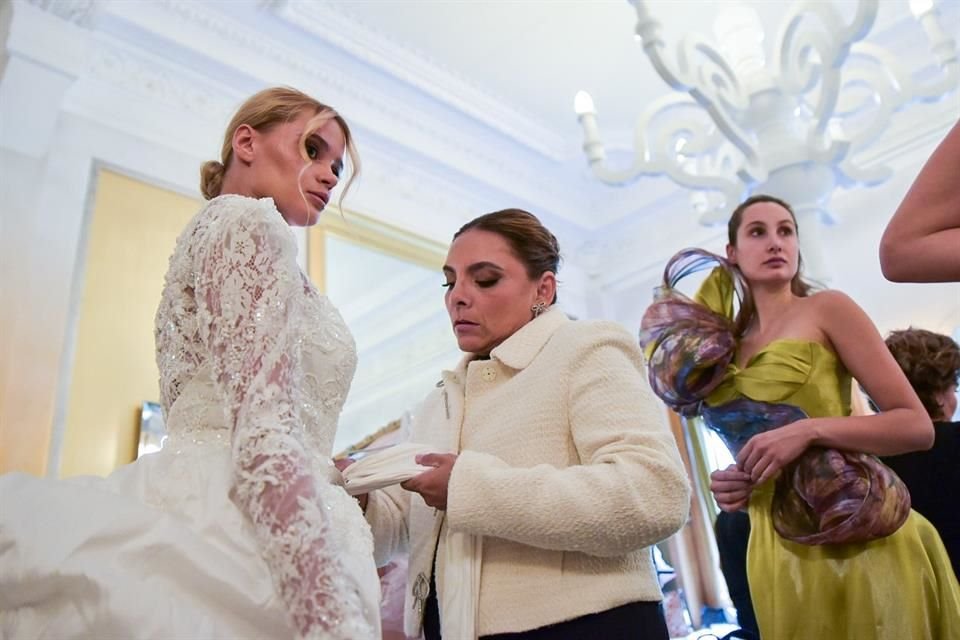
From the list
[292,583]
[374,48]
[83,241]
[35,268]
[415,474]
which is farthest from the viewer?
[374,48]

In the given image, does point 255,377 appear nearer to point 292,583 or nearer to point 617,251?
point 292,583

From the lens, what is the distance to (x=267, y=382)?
91 cm

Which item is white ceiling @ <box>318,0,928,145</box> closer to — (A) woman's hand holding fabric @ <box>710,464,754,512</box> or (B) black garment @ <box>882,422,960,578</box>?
(B) black garment @ <box>882,422,960,578</box>

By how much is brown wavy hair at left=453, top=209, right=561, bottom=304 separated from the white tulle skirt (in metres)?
0.74

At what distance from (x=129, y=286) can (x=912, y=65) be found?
14.1 ft

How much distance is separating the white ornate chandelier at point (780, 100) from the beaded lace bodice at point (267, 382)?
214cm

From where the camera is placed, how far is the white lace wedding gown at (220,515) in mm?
811

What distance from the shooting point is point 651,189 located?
545cm

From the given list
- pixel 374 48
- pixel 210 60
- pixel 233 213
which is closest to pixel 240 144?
pixel 233 213

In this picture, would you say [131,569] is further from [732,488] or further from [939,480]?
[939,480]

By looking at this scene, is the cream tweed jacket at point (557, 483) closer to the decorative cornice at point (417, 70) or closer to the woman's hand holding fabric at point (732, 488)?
the woman's hand holding fabric at point (732, 488)

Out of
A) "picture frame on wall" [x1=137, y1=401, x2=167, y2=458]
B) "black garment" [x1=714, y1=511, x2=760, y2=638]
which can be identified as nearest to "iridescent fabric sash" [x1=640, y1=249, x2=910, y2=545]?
"black garment" [x1=714, y1=511, x2=760, y2=638]

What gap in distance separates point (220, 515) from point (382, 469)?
31 centimetres

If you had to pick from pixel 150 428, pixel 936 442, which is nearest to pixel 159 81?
pixel 150 428
